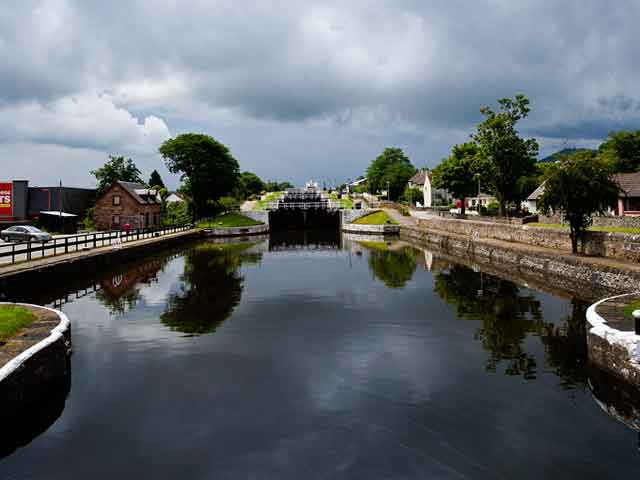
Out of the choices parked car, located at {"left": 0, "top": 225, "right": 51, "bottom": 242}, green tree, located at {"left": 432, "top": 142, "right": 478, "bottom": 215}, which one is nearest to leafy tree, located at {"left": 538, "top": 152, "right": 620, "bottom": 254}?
parked car, located at {"left": 0, "top": 225, "right": 51, "bottom": 242}

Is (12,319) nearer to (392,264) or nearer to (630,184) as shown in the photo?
(392,264)

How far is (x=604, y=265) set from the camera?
2423 centimetres

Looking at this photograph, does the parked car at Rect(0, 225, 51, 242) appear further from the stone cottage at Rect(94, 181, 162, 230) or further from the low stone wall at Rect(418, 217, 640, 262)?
the low stone wall at Rect(418, 217, 640, 262)

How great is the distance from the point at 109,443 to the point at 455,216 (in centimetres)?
5867

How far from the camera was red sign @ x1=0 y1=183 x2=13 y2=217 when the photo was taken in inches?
2116

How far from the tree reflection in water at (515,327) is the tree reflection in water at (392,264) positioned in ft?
8.86

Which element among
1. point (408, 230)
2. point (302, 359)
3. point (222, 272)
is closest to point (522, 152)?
point (408, 230)

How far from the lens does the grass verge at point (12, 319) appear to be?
499 inches

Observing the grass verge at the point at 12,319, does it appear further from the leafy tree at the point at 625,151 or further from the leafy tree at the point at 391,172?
the leafy tree at the point at 391,172

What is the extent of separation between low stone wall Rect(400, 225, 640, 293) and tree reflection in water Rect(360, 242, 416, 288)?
487 cm

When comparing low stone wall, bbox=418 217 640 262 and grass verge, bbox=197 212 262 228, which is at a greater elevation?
grass verge, bbox=197 212 262 228

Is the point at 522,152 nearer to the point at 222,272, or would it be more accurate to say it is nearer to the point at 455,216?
the point at 455,216

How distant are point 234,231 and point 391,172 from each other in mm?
68774

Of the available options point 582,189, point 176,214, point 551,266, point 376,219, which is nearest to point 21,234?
point 176,214
